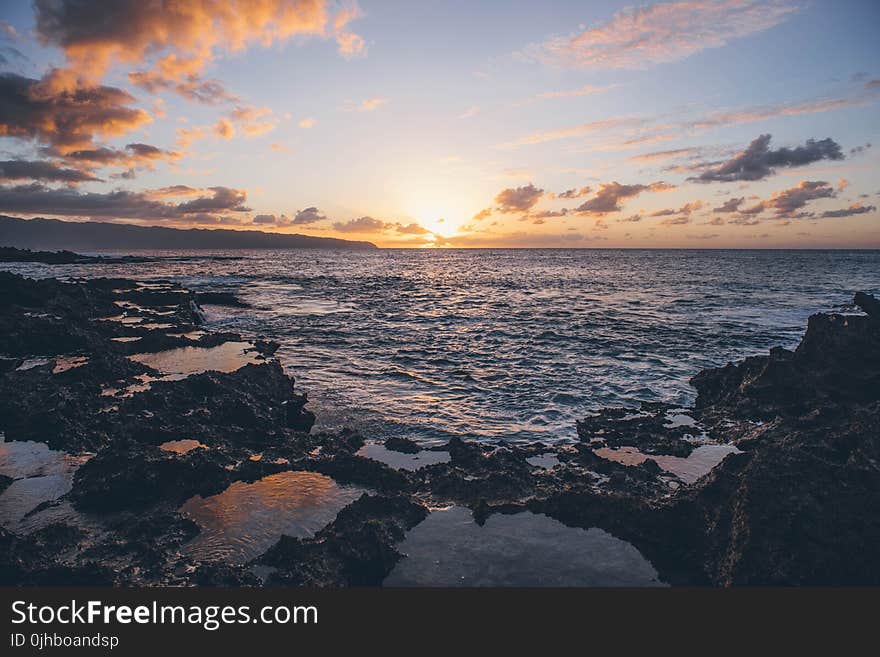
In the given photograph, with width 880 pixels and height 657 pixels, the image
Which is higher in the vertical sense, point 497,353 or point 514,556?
point 497,353

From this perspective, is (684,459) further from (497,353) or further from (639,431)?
(497,353)

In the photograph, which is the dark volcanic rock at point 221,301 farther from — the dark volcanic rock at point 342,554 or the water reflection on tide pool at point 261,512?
the dark volcanic rock at point 342,554

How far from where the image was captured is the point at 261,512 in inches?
310

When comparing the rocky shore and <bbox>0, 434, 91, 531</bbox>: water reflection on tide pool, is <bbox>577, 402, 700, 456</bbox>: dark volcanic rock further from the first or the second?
<bbox>0, 434, 91, 531</bbox>: water reflection on tide pool

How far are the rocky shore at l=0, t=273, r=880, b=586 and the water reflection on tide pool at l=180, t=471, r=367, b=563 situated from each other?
9cm

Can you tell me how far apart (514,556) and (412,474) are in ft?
10.5

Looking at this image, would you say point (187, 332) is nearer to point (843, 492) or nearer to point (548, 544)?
point (548, 544)

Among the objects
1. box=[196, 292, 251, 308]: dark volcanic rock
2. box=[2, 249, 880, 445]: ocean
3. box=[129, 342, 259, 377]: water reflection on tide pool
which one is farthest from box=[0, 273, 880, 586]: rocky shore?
box=[196, 292, 251, 308]: dark volcanic rock

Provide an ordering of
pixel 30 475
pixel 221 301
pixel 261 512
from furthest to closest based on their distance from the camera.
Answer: pixel 221 301 < pixel 30 475 < pixel 261 512

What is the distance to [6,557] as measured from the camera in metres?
5.84

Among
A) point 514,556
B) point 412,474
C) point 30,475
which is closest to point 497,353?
point 412,474

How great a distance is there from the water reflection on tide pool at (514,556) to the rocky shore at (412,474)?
240mm

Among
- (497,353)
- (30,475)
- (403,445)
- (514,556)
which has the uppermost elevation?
(497,353)

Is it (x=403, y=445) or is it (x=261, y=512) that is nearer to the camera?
(x=261, y=512)
